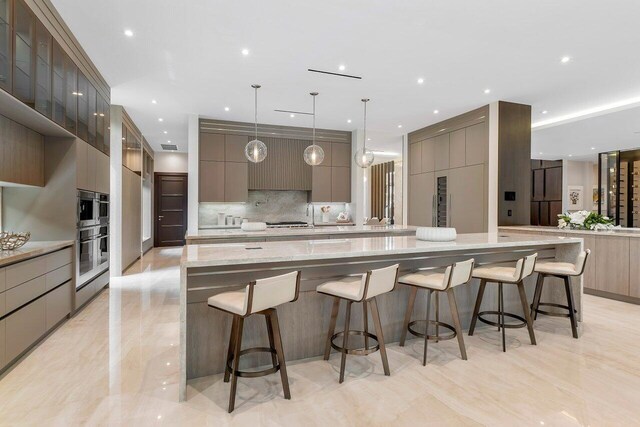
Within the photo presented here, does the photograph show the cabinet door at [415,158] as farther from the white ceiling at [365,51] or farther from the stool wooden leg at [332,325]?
the stool wooden leg at [332,325]

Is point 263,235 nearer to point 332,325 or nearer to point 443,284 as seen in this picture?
point 332,325

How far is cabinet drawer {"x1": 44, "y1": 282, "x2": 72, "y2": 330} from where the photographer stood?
11.3 feet

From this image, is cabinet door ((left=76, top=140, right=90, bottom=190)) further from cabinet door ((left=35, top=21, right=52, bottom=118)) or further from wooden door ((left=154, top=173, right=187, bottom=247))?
wooden door ((left=154, top=173, right=187, bottom=247))

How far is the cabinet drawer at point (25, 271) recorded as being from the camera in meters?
2.76

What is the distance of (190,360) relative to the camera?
2607 millimetres

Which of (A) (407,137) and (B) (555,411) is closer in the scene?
(B) (555,411)

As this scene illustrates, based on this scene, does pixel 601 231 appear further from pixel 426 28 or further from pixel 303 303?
pixel 303 303

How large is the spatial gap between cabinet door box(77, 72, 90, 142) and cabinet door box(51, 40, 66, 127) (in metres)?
0.47

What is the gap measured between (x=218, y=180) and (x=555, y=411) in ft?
21.8

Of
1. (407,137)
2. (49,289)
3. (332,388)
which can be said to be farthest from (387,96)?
(49,289)

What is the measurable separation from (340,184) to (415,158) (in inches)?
75.0

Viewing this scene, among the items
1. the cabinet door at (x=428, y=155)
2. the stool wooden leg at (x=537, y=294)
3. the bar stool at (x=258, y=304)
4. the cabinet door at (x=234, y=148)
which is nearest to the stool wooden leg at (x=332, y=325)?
the bar stool at (x=258, y=304)

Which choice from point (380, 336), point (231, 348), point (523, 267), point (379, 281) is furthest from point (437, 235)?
point (231, 348)

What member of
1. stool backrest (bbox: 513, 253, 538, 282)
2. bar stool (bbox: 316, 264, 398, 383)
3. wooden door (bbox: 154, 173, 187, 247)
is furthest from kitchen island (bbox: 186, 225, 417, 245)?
wooden door (bbox: 154, 173, 187, 247)
